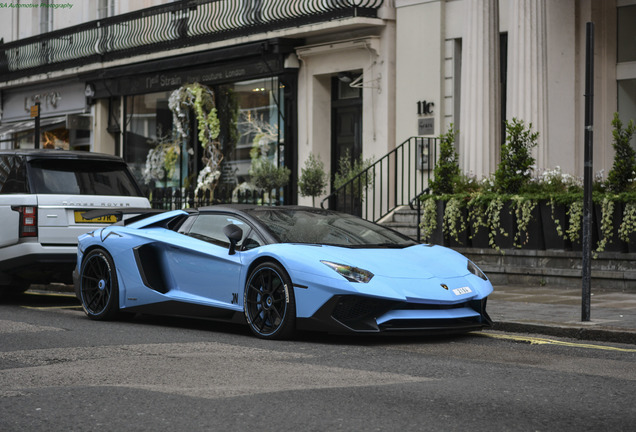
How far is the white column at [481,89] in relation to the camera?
57.6 feet

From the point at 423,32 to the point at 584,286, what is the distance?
11.2 m

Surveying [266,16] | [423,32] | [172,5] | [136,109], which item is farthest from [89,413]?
[136,109]

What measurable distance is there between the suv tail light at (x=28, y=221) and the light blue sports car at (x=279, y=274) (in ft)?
4.64

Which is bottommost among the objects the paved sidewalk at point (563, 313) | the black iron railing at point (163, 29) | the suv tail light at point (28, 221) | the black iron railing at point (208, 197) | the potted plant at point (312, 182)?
the paved sidewalk at point (563, 313)

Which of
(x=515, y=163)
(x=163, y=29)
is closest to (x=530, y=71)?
(x=515, y=163)

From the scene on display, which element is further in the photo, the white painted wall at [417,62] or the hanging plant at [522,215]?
the white painted wall at [417,62]

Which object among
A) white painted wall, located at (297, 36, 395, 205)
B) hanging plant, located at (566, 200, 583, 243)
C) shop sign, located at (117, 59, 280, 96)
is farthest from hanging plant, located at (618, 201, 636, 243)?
shop sign, located at (117, 59, 280, 96)

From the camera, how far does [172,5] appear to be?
84.9 ft

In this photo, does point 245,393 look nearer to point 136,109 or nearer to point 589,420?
point 589,420

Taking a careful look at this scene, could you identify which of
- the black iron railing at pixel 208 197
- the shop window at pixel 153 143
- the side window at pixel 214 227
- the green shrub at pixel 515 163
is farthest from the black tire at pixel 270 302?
the shop window at pixel 153 143

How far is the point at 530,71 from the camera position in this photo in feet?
54.7

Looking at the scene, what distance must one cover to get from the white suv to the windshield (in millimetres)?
3328

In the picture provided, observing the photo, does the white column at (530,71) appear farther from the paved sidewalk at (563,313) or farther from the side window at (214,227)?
the side window at (214,227)

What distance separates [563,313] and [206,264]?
147 inches
